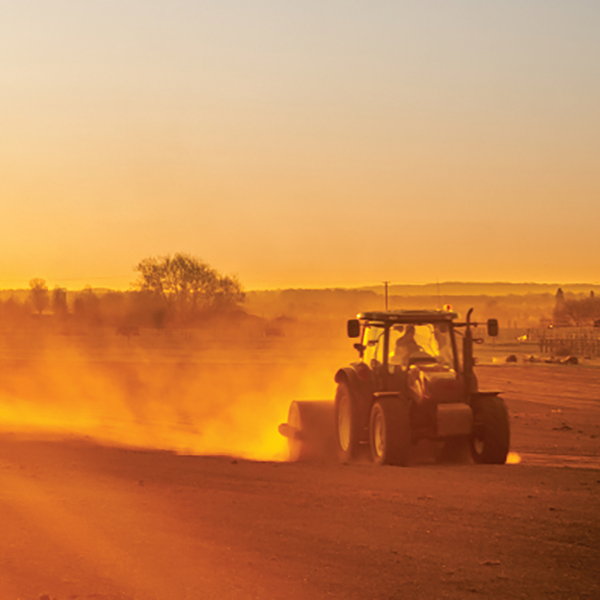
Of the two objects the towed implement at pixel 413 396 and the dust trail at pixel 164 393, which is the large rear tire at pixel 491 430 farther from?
the dust trail at pixel 164 393

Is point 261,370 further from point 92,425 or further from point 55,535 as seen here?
point 55,535

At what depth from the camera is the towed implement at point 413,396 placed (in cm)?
1132

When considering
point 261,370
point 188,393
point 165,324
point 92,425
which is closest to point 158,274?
point 165,324

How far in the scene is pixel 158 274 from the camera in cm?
9694

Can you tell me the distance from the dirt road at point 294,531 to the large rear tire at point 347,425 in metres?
0.84

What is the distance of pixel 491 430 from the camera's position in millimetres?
11672

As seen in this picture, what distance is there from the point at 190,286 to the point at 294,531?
297ft

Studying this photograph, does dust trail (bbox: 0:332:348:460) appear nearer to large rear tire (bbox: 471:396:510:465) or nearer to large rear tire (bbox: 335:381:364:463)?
large rear tire (bbox: 335:381:364:463)

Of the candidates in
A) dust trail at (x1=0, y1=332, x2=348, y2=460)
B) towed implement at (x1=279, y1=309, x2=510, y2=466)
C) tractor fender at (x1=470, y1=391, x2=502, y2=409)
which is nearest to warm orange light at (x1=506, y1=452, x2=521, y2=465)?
towed implement at (x1=279, y1=309, x2=510, y2=466)

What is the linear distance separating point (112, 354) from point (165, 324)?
24.7m

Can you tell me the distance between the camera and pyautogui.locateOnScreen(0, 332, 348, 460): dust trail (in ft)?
64.0

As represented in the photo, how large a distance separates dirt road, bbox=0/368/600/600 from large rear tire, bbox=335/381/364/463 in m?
0.84

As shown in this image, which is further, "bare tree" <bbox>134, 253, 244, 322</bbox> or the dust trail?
"bare tree" <bbox>134, 253, 244, 322</bbox>

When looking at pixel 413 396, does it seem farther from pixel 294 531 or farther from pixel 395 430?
pixel 294 531
